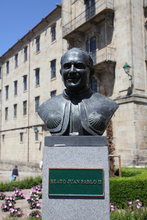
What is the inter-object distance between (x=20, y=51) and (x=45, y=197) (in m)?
33.2

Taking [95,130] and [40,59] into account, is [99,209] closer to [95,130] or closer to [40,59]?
[95,130]

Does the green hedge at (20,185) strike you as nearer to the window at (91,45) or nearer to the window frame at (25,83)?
the window at (91,45)

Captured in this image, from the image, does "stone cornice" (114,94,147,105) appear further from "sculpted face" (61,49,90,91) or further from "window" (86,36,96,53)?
"sculpted face" (61,49,90,91)

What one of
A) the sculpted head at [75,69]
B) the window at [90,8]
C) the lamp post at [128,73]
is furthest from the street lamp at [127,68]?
the sculpted head at [75,69]

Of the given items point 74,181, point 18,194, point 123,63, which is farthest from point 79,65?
point 123,63

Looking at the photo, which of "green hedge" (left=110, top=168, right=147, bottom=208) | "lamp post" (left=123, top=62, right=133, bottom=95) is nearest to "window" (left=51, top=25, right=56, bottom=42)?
"lamp post" (left=123, top=62, right=133, bottom=95)

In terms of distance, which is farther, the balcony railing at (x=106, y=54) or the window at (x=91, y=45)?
the window at (x=91, y=45)

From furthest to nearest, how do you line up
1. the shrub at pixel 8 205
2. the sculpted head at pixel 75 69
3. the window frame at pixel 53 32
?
the window frame at pixel 53 32, the shrub at pixel 8 205, the sculpted head at pixel 75 69

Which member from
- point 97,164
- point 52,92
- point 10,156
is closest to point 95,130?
point 97,164

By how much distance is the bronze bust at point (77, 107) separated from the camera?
4.65 meters

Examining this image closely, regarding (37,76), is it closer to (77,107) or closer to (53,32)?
(53,32)

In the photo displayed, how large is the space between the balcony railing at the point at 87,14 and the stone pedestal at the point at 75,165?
17.1 m

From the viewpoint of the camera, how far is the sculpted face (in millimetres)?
4645

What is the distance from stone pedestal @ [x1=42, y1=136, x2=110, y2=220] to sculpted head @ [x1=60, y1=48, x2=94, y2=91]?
0.95 meters
